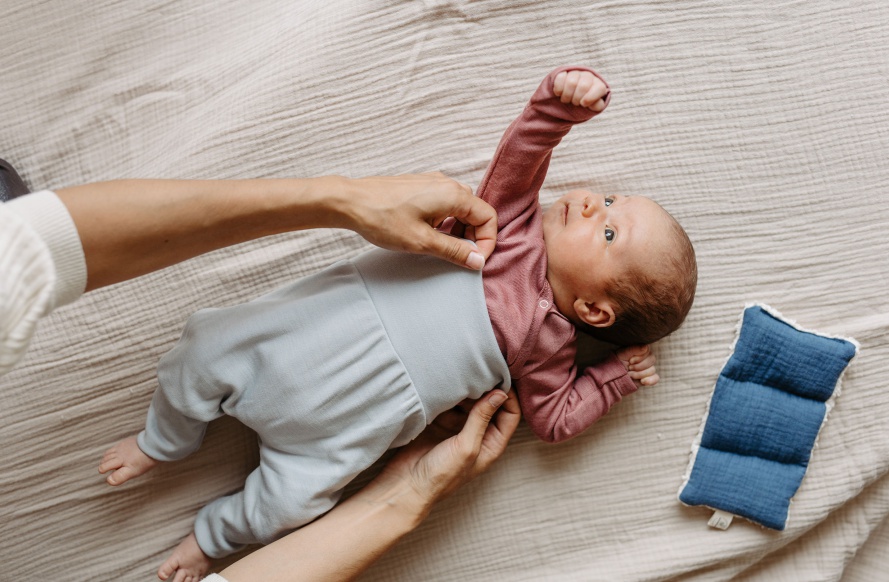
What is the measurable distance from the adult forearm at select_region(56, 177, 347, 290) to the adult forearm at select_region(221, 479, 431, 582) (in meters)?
0.51

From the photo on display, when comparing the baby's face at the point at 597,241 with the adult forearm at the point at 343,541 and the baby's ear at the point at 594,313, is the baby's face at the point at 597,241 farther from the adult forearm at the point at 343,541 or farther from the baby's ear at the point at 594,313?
the adult forearm at the point at 343,541

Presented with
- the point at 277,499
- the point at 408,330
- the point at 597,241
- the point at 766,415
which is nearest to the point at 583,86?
the point at 597,241

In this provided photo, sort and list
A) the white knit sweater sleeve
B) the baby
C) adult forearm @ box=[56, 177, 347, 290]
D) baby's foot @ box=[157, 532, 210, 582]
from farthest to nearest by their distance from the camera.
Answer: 1. baby's foot @ box=[157, 532, 210, 582]
2. the baby
3. adult forearm @ box=[56, 177, 347, 290]
4. the white knit sweater sleeve

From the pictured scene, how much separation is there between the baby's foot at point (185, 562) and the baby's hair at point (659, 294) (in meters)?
0.84

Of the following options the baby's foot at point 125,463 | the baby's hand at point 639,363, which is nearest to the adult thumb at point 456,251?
the baby's hand at point 639,363

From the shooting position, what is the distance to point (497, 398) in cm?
121

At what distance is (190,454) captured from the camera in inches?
50.5

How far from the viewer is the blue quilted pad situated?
1256 mm

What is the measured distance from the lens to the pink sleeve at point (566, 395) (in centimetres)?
121

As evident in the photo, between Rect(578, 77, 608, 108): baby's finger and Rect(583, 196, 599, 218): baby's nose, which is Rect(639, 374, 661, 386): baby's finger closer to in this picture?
Rect(583, 196, 599, 218): baby's nose

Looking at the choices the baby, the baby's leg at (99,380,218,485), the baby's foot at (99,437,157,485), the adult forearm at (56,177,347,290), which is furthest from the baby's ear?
the baby's foot at (99,437,157,485)

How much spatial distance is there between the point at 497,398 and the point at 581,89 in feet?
1.74

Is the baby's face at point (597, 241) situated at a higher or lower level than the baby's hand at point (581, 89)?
lower

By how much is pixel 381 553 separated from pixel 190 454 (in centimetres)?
40
